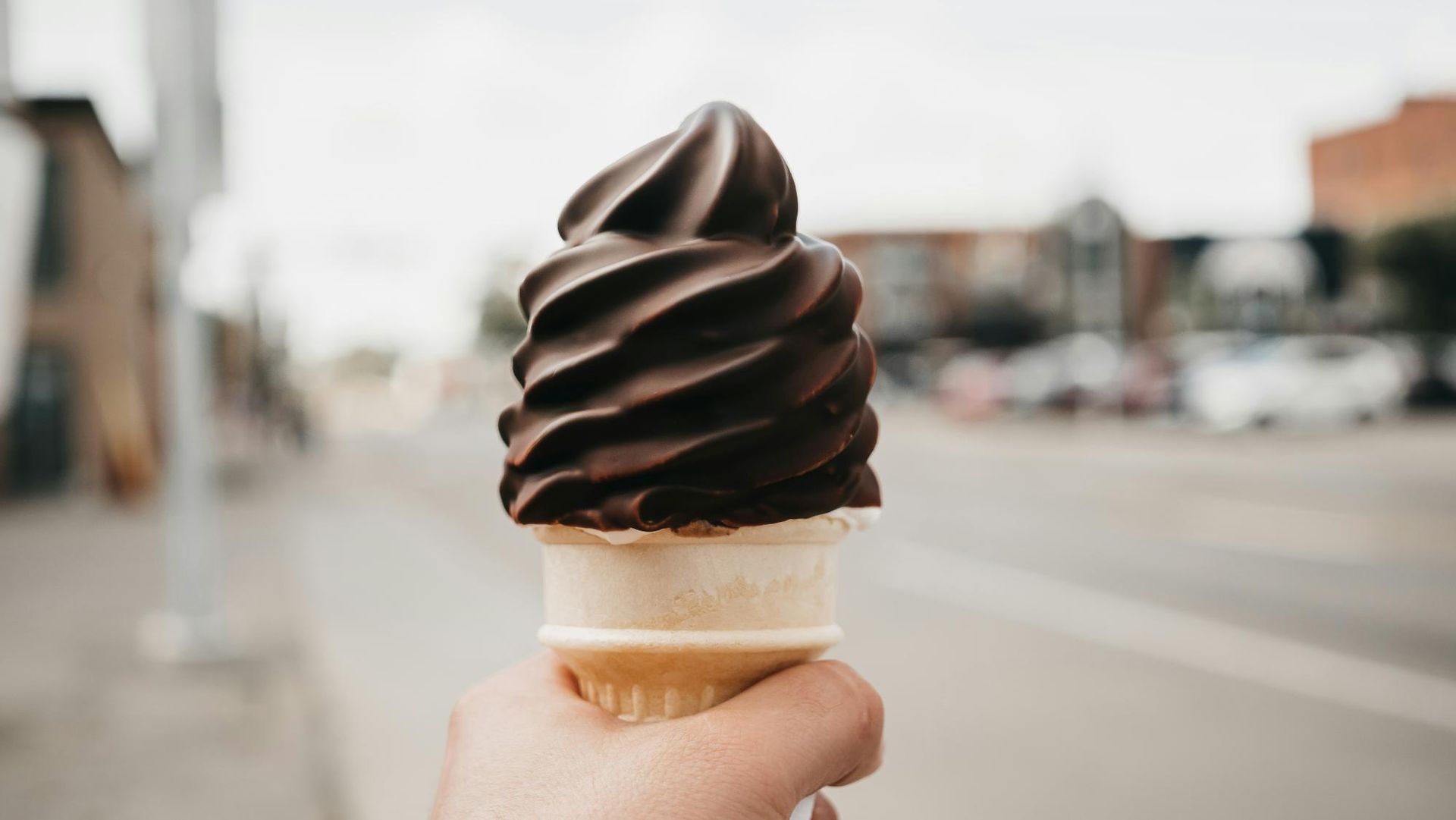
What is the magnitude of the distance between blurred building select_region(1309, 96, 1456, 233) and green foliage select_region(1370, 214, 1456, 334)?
1764 centimetres

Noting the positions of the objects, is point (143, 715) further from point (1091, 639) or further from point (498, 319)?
point (498, 319)

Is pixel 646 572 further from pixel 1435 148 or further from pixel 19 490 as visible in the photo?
pixel 1435 148

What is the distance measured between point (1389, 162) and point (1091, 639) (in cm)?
6367

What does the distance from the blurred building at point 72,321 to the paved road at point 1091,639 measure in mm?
8773

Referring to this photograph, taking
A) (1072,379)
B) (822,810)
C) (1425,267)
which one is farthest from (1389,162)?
(822,810)

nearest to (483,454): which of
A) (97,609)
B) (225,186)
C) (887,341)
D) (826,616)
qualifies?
(97,609)

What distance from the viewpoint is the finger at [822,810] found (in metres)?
1.63

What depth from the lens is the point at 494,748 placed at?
1502 mm

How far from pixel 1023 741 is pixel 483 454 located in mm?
22744

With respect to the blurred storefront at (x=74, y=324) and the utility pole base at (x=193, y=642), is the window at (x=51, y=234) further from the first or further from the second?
the utility pole base at (x=193, y=642)

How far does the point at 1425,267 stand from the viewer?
126 feet

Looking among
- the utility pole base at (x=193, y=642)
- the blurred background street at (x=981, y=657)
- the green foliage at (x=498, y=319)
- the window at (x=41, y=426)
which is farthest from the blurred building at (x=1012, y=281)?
the utility pole base at (x=193, y=642)

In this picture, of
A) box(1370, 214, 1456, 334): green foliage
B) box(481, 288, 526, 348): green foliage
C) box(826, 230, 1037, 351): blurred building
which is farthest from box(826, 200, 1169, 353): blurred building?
box(481, 288, 526, 348): green foliage

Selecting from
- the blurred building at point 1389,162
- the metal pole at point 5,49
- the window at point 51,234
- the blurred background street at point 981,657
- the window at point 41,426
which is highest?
the blurred building at point 1389,162
